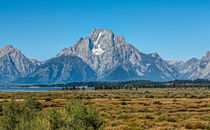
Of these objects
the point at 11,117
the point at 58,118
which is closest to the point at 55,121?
the point at 58,118

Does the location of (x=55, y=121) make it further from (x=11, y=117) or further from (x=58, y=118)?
(x=11, y=117)

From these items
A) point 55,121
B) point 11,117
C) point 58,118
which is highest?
point 58,118

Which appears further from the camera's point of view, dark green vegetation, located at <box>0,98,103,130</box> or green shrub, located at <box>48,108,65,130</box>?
green shrub, located at <box>48,108,65,130</box>

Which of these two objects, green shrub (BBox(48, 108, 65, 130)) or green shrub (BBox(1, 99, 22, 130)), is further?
green shrub (BBox(1, 99, 22, 130))

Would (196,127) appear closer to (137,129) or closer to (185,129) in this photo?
(185,129)

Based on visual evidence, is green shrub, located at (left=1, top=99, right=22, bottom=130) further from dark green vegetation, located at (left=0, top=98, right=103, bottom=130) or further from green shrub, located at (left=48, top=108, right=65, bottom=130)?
green shrub, located at (left=48, top=108, right=65, bottom=130)

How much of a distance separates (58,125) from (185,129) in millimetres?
25491

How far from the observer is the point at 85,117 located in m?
37.3

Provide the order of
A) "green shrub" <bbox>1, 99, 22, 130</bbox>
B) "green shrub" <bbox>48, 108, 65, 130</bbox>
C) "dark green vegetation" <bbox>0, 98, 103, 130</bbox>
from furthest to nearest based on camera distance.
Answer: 1. "green shrub" <bbox>1, 99, 22, 130</bbox>
2. "green shrub" <bbox>48, 108, 65, 130</bbox>
3. "dark green vegetation" <bbox>0, 98, 103, 130</bbox>

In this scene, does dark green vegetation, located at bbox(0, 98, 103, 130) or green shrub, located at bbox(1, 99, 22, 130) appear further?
green shrub, located at bbox(1, 99, 22, 130)

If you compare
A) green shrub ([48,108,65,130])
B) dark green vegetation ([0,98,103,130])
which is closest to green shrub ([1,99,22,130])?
dark green vegetation ([0,98,103,130])

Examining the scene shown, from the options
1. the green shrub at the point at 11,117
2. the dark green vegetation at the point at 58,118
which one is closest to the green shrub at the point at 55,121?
the dark green vegetation at the point at 58,118

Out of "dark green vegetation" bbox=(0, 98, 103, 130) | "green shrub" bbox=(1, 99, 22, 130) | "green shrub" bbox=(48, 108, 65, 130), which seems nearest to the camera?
"dark green vegetation" bbox=(0, 98, 103, 130)

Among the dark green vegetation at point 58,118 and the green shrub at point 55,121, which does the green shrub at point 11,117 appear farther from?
the green shrub at point 55,121
